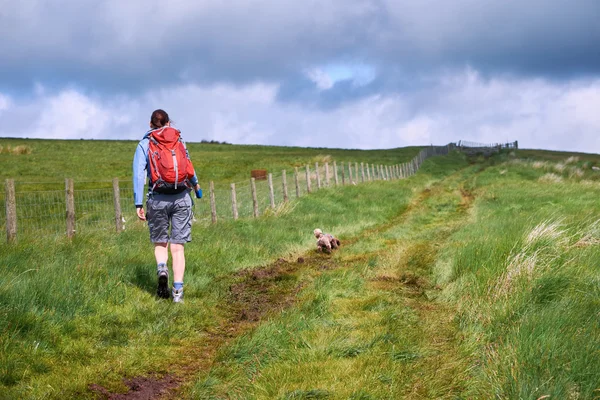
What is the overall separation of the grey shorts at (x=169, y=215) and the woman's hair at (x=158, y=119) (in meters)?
0.84

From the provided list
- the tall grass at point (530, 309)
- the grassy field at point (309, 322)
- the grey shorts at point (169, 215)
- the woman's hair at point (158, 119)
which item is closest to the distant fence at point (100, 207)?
the grassy field at point (309, 322)

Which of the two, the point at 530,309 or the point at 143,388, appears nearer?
the point at 143,388

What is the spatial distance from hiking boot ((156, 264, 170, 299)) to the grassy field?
22 cm

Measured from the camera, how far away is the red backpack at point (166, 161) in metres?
6.74

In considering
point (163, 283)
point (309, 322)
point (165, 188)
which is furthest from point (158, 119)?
point (309, 322)

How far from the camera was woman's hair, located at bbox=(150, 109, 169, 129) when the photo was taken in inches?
277

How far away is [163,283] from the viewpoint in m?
7.07

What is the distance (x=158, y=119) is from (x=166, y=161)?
0.64m

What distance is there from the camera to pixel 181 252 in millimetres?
7145

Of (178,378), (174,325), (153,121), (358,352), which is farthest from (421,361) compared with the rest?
(153,121)

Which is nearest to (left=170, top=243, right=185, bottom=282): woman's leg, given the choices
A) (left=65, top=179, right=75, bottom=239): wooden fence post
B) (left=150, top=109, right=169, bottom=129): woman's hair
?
(left=150, top=109, right=169, bottom=129): woman's hair

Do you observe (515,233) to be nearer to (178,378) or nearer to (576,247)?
(576,247)

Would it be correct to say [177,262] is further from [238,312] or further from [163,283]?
[238,312]

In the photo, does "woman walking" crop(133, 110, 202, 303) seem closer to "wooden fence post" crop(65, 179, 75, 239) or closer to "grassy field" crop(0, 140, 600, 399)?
"grassy field" crop(0, 140, 600, 399)
